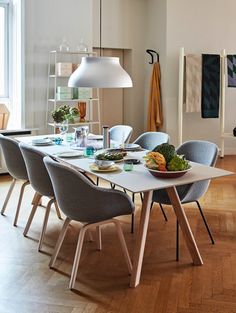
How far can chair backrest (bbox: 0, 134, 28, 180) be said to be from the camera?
3.88m

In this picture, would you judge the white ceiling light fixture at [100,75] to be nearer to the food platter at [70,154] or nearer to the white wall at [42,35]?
the food platter at [70,154]

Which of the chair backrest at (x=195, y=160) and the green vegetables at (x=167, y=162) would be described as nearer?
the green vegetables at (x=167, y=162)

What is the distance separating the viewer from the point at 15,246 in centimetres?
351

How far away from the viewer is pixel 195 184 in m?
3.35

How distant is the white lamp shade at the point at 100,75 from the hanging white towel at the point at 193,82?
3555 mm

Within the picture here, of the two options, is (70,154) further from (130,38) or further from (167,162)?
(130,38)

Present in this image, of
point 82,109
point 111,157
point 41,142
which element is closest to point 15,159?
point 41,142

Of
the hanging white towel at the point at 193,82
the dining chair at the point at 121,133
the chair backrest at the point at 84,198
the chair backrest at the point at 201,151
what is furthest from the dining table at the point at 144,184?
the hanging white towel at the point at 193,82

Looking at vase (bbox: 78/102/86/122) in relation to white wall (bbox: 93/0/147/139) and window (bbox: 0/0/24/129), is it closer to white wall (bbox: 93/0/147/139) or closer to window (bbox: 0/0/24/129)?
window (bbox: 0/0/24/129)

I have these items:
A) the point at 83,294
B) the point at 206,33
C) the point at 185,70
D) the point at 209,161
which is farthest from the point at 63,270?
the point at 206,33

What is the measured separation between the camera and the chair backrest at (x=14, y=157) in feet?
12.7

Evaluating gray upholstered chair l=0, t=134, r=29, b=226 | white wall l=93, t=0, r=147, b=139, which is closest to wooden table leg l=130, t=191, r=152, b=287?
gray upholstered chair l=0, t=134, r=29, b=226

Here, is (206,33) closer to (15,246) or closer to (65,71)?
(65,71)

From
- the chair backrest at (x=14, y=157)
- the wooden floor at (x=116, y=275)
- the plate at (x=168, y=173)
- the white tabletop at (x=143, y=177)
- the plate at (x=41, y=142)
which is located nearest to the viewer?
the wooden floor at (x=116, y=275)
